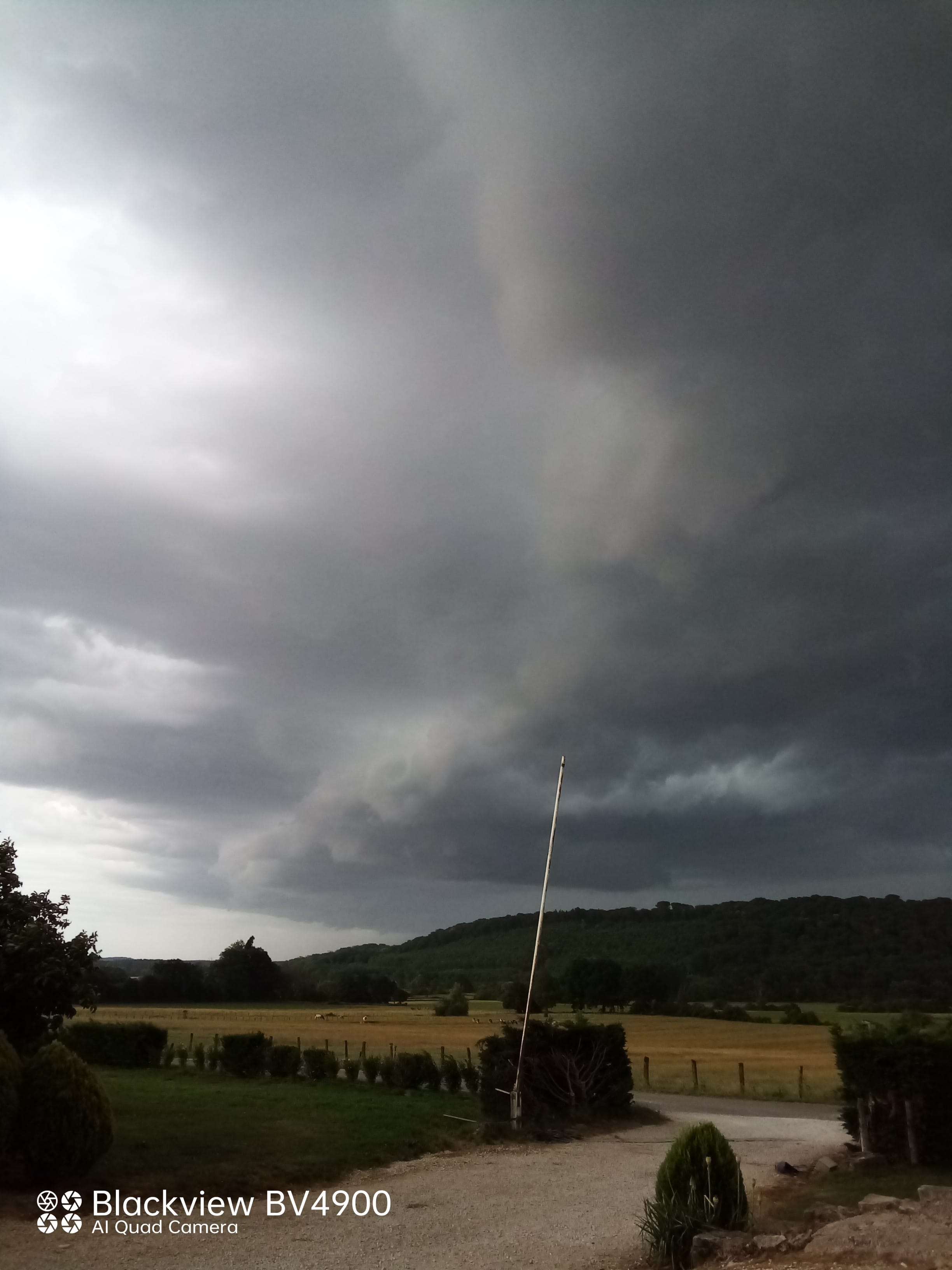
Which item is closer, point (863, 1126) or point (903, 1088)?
point (903, 1088)

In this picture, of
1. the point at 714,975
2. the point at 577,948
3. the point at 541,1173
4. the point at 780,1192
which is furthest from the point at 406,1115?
the point at 577,948

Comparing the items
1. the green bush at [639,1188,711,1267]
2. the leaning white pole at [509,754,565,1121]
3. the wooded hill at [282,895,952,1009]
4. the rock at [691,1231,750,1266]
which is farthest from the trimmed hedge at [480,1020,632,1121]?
the wooded hill at [282,895,952,1009]

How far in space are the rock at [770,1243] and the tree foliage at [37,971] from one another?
365 inches

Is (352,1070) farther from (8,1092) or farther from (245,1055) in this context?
(8,1092)

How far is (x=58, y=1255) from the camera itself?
942cm

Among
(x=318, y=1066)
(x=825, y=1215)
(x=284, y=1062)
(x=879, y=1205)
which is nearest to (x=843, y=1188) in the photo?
(x=825, y=1215)

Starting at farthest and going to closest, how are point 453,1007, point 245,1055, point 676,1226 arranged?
point 453,1007, point 245,1055, point 676,1226

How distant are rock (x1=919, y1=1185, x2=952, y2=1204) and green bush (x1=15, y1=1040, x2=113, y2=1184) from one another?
31.4 ft

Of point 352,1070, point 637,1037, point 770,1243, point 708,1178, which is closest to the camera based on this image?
point 770,1243

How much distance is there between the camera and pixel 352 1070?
29.6 metres

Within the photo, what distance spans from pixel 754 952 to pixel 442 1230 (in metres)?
105

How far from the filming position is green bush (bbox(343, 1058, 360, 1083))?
94.6ft

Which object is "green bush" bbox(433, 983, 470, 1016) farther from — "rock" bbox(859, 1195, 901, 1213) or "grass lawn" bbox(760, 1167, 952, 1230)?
"rock" bbox(859, 1195, 901, 1213)

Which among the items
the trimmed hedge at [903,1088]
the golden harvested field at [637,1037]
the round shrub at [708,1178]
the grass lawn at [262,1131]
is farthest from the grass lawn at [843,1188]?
the golden harvested field at [637,1037]
